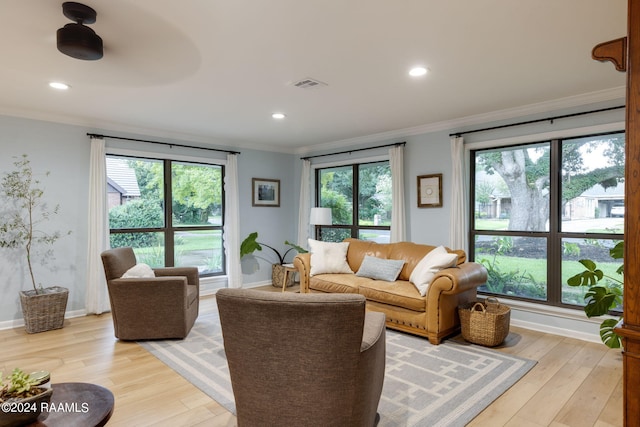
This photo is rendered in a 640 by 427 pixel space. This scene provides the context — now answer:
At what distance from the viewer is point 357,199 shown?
592 centimetres

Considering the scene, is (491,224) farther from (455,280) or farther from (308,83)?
(308,83)

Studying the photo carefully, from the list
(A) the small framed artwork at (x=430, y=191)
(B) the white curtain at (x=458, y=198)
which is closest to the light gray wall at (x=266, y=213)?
(A) the small framed artwork at (x=430, y=191)

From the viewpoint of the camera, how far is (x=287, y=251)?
646 cm

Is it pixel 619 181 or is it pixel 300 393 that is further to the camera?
pixel 619 181

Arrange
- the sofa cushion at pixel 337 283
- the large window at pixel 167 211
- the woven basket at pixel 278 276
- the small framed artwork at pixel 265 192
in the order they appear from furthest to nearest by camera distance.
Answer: the small framed artwork at pixel 265 192, the woven basket at pixel 278 276, the large window at pixel 167 211, the sofa cushion at pixel 337 283

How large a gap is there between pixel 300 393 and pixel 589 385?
2.37m

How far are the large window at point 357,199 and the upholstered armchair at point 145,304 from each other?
3039 mm

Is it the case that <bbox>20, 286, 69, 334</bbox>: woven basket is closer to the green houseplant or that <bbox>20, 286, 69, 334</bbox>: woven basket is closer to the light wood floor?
the light wood floor

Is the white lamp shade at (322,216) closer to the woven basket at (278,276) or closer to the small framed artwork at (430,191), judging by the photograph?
the woven basket at (278,276)

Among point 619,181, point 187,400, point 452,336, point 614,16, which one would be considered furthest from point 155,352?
point 619,181

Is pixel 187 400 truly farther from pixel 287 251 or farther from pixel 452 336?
pixel 287 251

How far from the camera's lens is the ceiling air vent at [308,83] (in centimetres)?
317

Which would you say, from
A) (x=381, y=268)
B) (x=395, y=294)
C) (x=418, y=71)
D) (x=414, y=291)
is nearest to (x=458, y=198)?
(x=381, y=268)

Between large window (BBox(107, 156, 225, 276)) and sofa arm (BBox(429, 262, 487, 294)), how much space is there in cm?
366
